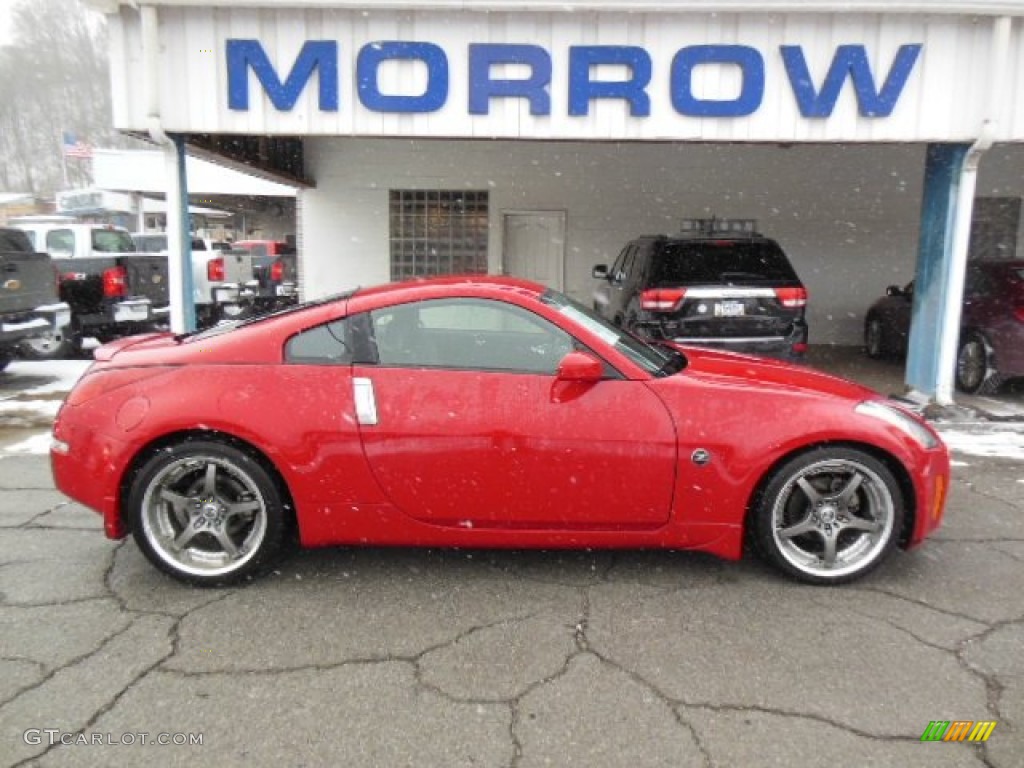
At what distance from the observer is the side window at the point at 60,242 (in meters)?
12.1

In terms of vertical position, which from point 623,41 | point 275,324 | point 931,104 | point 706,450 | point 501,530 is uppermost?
point 623,41

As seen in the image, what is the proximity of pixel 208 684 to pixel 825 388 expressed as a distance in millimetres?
2934

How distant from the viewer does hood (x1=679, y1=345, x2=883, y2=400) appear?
3.62m

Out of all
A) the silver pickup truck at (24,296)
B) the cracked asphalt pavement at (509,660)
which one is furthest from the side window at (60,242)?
the cracked asphalt pavement at (509,660)

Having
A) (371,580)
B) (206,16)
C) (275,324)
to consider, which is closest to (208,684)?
A: (371,580)

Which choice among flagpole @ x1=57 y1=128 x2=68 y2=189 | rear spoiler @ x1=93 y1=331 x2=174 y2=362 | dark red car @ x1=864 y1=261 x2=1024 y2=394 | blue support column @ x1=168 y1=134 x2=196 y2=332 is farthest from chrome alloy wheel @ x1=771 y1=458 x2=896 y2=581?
flagpole @ x1=57 y1=128 x2=68 y2=189

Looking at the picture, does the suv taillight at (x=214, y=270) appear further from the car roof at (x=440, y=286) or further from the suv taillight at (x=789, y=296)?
the car roof at (x=440, y=286)

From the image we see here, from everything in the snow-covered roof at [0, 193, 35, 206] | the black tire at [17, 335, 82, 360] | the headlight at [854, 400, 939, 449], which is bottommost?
the black tire at [17, 335, 82, 360]

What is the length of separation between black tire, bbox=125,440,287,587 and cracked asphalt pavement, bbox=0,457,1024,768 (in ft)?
0.43

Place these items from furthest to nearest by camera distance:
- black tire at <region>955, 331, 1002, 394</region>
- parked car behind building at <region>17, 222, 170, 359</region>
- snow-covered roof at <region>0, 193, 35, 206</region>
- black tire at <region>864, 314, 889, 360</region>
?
snow-covered roof at <region>0, 193, 35, 206</region>
black tire at <region>864, 314, 889, 360</region>
parked car behind building at <region>17, 222, 170, 359</region>
black tire at <region>955, 331, 1002, 394</region>

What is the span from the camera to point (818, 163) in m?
12.1

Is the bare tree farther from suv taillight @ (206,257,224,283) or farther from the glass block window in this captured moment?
the glass block window

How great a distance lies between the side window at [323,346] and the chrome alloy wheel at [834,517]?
2.07 metres

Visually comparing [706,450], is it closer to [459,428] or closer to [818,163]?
[459,428]
